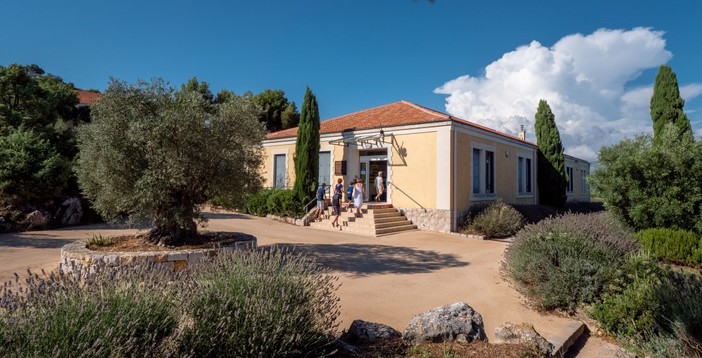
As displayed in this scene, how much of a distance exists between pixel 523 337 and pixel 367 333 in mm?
1563

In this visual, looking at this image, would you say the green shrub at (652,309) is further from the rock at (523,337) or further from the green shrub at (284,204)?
the green shrub at (284,204)

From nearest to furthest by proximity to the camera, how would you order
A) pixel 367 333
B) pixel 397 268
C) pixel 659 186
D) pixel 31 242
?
pixel 367 333 → pixel 397 268 → pixel 659 186 → pixel 31 242

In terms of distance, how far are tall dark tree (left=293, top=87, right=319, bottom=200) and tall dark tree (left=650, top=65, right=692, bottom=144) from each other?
13.5m

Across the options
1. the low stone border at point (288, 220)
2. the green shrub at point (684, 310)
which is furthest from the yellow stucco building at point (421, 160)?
the green shrub at point (684, 310)

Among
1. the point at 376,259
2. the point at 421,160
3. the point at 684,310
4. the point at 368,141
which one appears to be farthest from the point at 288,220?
the point at 684,310

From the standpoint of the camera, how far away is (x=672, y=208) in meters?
9.04

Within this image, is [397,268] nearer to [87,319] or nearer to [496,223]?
[87,319]

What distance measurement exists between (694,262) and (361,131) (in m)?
11.6

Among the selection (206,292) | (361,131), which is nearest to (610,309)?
(206,292)

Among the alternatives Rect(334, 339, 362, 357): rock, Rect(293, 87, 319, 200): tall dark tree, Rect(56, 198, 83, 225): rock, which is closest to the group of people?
Rect(293, 87, 319, 200): tall dark tree

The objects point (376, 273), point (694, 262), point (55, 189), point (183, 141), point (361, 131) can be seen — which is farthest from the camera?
point (361, 131)

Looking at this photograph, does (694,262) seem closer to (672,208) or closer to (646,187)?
(672,208)

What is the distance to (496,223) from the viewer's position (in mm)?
13758

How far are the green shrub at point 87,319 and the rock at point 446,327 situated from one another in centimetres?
228
